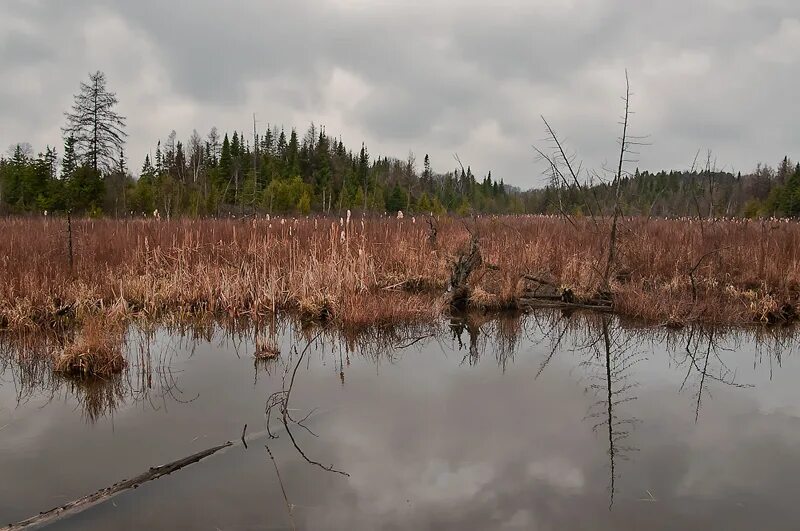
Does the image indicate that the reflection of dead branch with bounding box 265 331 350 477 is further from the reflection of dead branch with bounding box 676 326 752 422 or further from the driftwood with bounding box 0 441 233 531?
the reflection of dead branch with bounding box 676 326 752 422

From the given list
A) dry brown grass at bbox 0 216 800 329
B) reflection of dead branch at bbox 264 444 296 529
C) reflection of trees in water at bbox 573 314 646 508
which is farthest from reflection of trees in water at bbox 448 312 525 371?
reflection of dead branch at bbox 264 444 296 529

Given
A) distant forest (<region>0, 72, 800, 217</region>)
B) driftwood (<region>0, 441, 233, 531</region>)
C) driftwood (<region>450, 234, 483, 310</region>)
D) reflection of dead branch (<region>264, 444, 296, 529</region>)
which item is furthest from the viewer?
distant forest (<region>0, 72, 800, 217</region>)

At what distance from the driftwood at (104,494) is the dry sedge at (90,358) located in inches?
70.7

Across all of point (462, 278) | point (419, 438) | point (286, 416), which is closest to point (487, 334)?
point (462, 278)

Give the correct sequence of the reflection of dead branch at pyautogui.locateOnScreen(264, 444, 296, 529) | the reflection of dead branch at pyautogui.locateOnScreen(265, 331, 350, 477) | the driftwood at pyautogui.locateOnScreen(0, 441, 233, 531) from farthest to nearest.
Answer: the reflection of dead branch at pyautogui.locateOnScreen(265, 331, 350, 477) → the reflection of dead branch at pyautogui.locateOnScreen(264, 444, 296, 529) → the driftwood at pyautogui.locateOnScreen(0, 441, 233, 531)

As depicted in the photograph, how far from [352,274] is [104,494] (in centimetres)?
493

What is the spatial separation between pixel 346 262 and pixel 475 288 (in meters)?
1.87

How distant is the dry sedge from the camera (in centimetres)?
417

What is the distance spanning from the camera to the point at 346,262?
7551 millimetres

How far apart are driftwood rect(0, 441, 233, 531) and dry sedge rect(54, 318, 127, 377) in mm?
1795

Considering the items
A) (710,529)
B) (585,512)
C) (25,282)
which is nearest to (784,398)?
(710,529)

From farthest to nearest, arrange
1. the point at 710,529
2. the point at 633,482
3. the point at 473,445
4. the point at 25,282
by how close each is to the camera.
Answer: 1. the point at 25,282
2. the point at 473,445
3. the point at 633,482
4. the point at 710,529

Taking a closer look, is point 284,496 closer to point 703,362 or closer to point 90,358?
point 90,358

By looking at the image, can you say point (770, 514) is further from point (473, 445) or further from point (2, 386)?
point (2, 386)
